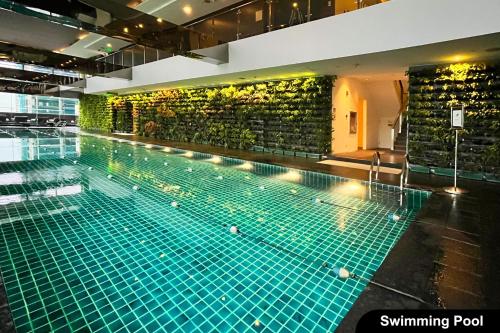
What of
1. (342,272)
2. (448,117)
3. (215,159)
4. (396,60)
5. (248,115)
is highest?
(396,60)

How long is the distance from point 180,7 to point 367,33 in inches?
270

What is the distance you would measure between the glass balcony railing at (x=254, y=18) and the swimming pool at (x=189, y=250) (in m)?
3.70

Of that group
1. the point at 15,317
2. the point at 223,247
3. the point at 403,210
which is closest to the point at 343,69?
the point at 403,210

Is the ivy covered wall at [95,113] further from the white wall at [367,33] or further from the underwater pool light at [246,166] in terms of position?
the underwater pool light at [246,166]

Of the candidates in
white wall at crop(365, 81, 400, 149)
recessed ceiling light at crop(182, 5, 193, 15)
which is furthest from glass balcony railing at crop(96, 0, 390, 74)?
white wall at crop(365, 81, 400, 149)

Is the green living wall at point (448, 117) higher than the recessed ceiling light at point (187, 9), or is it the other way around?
the recessed ceiling light at point (187, 9)

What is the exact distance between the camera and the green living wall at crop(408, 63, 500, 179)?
6.20 m

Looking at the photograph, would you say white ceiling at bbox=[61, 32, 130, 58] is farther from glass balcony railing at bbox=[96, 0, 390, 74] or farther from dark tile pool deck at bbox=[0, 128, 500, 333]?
dark tile pool deck at bbox=[0, 128, 500, 333]

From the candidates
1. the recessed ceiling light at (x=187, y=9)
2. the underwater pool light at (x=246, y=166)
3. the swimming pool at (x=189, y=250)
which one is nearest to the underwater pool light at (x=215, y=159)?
the underwater pool light at (x=246, y=166)

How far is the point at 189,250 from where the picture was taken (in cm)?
308

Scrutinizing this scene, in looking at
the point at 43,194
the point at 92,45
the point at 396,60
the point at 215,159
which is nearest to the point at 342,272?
the point at 43,194

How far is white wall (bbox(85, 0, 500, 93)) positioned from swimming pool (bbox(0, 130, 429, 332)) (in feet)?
9.31

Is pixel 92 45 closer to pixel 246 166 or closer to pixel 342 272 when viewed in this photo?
pixel 246 166

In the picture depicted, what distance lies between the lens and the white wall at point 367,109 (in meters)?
9.55
